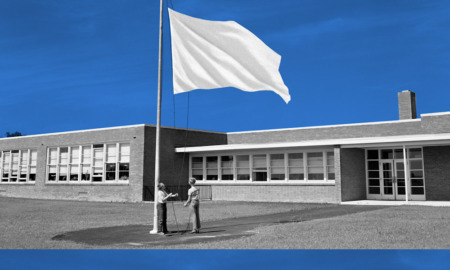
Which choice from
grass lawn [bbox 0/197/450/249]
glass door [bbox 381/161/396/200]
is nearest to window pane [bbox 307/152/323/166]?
glass door [bbox 381/161/396/200]

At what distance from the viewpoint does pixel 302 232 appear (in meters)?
12.0

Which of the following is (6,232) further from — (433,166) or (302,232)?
(433,166)

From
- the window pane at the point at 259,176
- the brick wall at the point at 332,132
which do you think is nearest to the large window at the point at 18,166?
the brick wall at the point at 332,132

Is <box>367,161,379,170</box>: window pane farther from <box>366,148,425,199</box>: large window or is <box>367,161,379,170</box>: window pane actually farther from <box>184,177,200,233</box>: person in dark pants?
<box>184,177,200,233</box>: person in dark pants

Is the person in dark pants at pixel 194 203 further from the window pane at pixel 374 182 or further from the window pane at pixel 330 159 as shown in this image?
the window pane at pixel 374 182

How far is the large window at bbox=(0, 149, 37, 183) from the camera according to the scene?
35.7 metres

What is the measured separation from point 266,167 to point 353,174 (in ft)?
16.8

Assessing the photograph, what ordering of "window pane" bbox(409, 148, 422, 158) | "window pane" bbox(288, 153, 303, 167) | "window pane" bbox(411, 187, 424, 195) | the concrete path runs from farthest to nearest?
"window pane" bbox(288, 153, 303, 167) < "window pane" bbox(409, 148, 422, 158) < "window pane" bbox(411, 187, 424, 195) < the concrete path

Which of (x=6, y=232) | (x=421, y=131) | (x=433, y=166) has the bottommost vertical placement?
(x=6, y=232)

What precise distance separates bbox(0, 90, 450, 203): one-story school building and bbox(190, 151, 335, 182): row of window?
0.06m

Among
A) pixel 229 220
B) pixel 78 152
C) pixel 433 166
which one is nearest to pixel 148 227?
pixel 229 220

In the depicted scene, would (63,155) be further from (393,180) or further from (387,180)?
(393,180)

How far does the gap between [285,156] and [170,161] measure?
24.5ft

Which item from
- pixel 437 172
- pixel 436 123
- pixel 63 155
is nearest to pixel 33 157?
pixel 63 155
